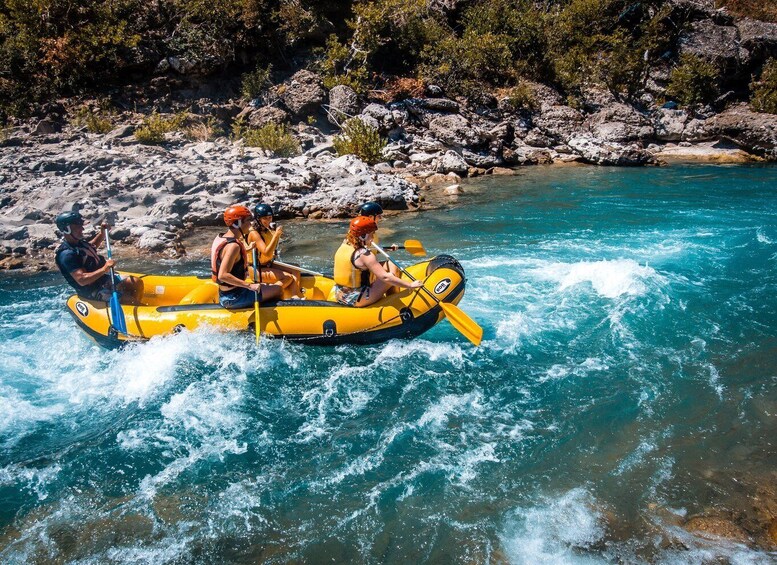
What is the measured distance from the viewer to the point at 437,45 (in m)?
20.0

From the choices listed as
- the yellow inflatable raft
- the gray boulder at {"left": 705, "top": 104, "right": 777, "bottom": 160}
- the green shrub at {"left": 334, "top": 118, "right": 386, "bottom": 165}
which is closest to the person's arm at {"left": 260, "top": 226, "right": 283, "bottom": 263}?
the yellow inflatable raft

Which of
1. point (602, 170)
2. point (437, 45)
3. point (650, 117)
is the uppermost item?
point (437, 45)

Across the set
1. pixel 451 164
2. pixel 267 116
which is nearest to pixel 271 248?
pixel 451 164

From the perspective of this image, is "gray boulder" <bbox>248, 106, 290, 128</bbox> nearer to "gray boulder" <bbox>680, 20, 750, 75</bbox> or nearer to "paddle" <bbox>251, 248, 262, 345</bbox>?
"paddle" <bbox>251, 248, 262, 345</bbox>

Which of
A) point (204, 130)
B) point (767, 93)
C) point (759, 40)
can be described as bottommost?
point (204, 130)

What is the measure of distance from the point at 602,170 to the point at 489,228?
8181mm

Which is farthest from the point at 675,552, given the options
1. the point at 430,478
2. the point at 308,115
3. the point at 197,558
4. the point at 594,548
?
the point at 308,115

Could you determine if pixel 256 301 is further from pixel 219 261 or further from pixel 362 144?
pixel 362 144

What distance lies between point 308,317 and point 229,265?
3.28 feet

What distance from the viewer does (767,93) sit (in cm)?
1914

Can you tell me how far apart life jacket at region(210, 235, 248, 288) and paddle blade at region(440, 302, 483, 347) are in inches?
88.6

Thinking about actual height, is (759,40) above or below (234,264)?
above

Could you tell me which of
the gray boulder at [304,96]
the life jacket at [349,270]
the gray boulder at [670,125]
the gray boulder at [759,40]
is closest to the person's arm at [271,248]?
the life jacket at [349,270]

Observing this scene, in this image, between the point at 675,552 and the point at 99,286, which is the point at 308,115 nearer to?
the point at 99,286
